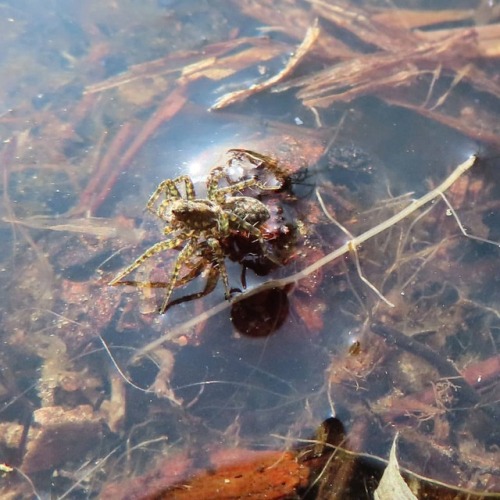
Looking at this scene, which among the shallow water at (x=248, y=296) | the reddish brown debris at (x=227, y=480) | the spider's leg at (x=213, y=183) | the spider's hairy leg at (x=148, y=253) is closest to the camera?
the reddish brown debris at (x=227, y=480)

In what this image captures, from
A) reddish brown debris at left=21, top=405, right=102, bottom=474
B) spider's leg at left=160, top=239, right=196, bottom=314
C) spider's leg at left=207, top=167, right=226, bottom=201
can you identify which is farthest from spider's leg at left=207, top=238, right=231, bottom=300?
reddish brown debris at left=21, top=405, right=102, bottom=474

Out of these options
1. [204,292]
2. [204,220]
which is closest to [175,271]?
[204,292]

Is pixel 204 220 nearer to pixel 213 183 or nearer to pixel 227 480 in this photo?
pixel 213 183

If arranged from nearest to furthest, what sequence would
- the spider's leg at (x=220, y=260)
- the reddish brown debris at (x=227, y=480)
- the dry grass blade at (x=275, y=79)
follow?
the reddish brown debris at (x=227, y=480)
the spider's leg at (x=220, y=260)
the dry grass blade at (x=275, y=79)

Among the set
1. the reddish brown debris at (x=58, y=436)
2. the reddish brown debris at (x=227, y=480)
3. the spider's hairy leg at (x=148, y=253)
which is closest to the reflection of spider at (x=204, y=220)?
the spider's hairy leg at (x=148, y=253)

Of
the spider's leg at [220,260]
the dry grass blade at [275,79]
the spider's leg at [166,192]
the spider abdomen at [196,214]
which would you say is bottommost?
the spider's leg at [220,260]

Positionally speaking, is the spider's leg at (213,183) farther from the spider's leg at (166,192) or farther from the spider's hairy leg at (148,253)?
the spider's hairy leg at (148,253)

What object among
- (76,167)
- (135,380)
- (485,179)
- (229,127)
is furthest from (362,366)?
(76,167)

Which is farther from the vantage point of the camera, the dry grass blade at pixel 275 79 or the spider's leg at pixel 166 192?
the dry grass blade at pixel 275 79
